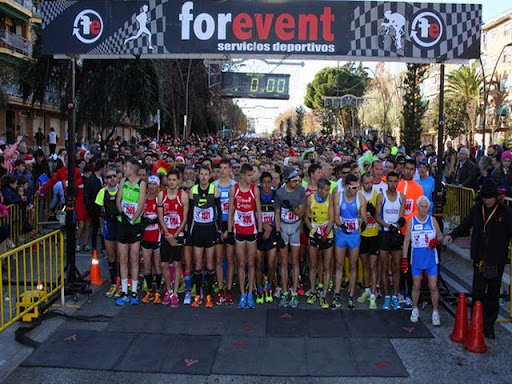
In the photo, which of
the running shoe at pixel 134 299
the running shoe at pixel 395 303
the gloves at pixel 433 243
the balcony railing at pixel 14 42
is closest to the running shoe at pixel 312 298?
the running shoe at pixel 395 303

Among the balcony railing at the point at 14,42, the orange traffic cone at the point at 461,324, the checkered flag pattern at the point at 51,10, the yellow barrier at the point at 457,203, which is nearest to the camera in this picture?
the orange traffic cone at the point at 461,324

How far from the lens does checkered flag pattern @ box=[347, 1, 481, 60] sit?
712cm

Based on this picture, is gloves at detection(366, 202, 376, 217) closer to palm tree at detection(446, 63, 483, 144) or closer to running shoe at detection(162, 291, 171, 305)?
running shoe at detection(162, 291, 171, 305)

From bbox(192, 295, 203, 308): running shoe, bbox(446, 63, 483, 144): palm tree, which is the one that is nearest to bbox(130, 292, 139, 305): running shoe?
bbox(192, 295, 203, 308): running shoe

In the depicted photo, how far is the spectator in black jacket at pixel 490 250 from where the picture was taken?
582 centimetres

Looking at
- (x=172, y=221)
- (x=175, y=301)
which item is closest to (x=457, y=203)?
(x=172, y=221)

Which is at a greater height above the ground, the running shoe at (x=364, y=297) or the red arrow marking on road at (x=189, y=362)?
the running shoe at (x=364, y=297)

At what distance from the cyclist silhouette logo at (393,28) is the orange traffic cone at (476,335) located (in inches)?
154

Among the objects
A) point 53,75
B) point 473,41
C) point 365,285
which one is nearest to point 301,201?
point 365,285

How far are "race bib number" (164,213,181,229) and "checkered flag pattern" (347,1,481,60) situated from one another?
11.5 ft

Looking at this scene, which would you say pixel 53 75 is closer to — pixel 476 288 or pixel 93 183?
pixel 93 183

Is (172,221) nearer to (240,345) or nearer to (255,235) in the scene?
(255,235)

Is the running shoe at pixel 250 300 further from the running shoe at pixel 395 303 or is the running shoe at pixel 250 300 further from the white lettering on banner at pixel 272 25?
the white lettering on banner at pixel 272 25

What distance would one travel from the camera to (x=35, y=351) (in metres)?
5.47
